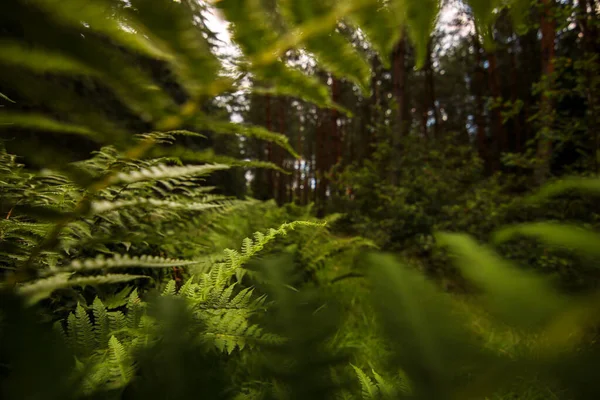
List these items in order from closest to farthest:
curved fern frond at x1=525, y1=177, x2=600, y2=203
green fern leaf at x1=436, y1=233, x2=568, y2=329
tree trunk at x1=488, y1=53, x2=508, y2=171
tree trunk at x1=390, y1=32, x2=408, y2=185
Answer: green fern leaf at x1=436, y1=233, x2=568, y2=329, curved fern frond at x1=525, y1=177, x2=600, y2=203, tree trunk at x1=390, y1=32, x2=408, y2=185, tree trunk at x1=488, y1=53, x2=508, y2=171

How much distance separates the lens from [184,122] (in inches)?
18.3

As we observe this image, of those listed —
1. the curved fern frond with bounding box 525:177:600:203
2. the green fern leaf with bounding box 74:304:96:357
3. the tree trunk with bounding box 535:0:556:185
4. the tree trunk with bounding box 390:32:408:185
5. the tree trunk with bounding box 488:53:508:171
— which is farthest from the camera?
the tree trunk with bounding box 488:53:508:171

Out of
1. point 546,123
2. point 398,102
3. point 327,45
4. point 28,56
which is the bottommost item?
point 28,56

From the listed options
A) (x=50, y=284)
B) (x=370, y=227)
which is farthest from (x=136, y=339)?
(x=370, y=227)

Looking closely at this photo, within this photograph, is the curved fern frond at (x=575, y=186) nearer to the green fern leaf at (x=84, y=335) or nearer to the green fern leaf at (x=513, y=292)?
the green fern leaf at (x=513, y=292)

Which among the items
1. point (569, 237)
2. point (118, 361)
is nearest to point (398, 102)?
point (569, 237)

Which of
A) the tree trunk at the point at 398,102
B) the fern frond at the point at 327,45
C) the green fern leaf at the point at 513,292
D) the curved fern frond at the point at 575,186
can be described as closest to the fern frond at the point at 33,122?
the fern frond at the point at 327,45

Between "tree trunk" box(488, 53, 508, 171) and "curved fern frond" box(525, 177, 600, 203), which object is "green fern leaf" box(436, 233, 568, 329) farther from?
"tree trunk" box(488, 53, 508, 171)

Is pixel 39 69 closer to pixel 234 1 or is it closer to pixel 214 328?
pixel 234 1

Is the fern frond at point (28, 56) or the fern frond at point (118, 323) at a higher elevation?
the fern frond at point (28, 56)

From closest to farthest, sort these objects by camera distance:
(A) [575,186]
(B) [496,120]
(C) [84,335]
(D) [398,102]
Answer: (A) [575,186], (C) [84,335], (D) [398,102], (B) [496,120]

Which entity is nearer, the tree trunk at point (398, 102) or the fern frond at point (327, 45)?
Result: the fern frond at point (327, 45)

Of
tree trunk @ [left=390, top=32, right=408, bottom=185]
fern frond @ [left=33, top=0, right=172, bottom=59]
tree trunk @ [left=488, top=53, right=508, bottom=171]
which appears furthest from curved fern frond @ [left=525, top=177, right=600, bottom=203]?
tree trunk @ [left=488, top=53, right=508, bottom=171]

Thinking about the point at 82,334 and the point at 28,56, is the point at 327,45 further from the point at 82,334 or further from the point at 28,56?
the point at 82,334
